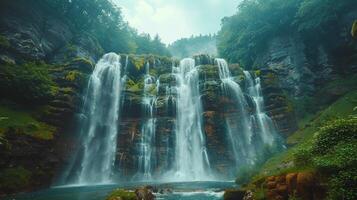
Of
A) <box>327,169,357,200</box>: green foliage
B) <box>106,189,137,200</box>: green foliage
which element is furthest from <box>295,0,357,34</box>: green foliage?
<box>106,189,137,200</box>: green foliage

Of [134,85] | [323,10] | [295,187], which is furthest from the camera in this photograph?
[323,10]

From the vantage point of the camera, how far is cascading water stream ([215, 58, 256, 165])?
91.1 ft

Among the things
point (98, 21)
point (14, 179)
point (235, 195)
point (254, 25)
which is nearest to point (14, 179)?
point (14, 179)

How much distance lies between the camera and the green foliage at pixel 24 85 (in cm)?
2336

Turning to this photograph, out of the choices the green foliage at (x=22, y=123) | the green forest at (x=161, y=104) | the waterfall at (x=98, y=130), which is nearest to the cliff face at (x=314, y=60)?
the green forest at (x=161, y=104)

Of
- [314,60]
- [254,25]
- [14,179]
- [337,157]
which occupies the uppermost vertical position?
[254,25]

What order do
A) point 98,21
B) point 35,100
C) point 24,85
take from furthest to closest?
point 98,21, point 35,100, point 24,85

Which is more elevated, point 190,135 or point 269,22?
point 269,22

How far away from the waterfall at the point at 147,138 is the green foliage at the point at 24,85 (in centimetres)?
919

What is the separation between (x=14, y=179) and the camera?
18.5 metres

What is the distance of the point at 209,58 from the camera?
1486 inches

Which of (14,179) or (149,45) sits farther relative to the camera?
(149,45)

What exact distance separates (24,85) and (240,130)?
20.1 m

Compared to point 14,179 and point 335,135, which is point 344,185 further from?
point 14,179
